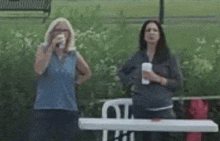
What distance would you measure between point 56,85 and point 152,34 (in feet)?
3.13

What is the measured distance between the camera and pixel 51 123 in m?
5.14

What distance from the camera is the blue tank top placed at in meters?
5.09

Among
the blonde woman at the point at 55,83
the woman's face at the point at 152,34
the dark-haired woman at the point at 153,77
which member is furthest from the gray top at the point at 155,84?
the blonde woman at the point at 55,83

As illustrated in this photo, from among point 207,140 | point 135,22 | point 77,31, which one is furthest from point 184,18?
point 207,140

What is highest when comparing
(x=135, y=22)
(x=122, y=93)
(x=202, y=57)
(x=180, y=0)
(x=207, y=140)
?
(x=180, y=0)

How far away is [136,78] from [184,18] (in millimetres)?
11975

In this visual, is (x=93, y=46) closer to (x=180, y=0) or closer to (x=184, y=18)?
(x=184, y=18)

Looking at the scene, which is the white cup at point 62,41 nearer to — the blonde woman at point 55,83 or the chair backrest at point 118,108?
the blonde woman at point 55,83

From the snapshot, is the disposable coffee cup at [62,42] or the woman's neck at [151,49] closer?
the disposable coffee cup at [62,42]

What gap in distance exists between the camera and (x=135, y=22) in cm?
1527

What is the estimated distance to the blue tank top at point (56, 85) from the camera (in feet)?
16.7

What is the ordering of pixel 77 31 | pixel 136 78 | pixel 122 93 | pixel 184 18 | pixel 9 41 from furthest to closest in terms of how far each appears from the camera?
pixel 184 18, pixel 77 31, pixel 9 41, pixel 122 93, pixel 136 78

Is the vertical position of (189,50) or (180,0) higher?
(180,0)

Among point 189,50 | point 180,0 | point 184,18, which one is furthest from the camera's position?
point 180,0
